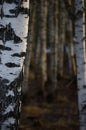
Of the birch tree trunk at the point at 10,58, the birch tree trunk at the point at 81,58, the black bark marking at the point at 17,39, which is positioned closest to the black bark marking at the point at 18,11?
the birch tree trunk at the point at 10,58

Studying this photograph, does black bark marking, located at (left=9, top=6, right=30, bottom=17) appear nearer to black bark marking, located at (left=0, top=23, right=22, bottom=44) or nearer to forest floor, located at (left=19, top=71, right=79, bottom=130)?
black bark marking, located at (left=0, top=23, right=22, bottom=44)

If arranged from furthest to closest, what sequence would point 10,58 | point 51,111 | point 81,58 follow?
point 51,111 → point 81,58 → point 10,58

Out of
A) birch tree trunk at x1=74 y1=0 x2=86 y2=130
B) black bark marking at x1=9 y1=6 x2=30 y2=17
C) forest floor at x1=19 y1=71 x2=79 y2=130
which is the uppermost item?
black bark marking at x1=9 y1=6 x2=30 y2=17

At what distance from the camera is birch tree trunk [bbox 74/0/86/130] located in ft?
16.6

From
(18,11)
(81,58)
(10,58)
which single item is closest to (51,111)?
(81,58)

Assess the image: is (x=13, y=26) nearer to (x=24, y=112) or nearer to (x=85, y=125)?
(x=85, y=125)

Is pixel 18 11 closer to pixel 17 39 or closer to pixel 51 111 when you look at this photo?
pixel 17 39

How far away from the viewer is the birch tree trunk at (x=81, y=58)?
5059mm

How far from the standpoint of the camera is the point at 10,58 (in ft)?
13.4

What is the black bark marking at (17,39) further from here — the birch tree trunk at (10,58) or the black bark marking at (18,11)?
the black bark marking at (18,11)

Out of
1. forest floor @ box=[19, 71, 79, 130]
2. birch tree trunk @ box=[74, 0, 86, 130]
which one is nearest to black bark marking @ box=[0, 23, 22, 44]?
birch tree trunk @ box=[74, 0, 86, 130]

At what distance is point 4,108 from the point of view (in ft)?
13.4

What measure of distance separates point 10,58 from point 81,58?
154cm

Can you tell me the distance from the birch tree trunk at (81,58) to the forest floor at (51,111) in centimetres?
192
